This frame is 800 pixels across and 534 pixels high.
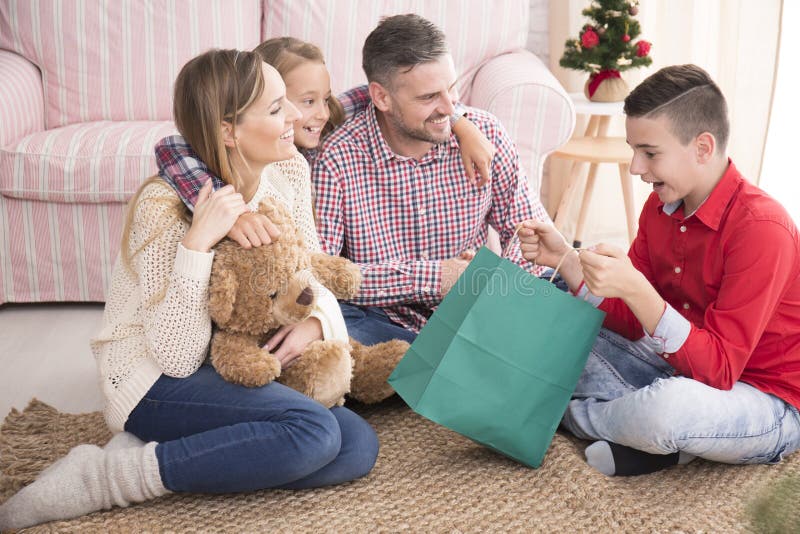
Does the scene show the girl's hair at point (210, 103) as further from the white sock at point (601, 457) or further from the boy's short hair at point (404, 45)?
the white sock at point (601, 457)

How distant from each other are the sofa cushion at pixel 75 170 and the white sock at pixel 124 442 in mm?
1119

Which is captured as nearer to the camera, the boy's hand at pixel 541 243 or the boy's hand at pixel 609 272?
the boy's hand at pixel 609 272

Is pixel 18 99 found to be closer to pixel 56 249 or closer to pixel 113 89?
pixel 113 89

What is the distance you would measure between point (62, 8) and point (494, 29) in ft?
4.77

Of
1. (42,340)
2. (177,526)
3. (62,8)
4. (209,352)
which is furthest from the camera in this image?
(62,8)

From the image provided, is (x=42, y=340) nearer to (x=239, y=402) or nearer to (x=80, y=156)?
(x=80, y=156)

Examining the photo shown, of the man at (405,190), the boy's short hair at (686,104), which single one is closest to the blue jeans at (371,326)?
the man at (405,190)

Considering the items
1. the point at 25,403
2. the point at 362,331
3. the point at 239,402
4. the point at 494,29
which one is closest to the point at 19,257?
the point at 25,403

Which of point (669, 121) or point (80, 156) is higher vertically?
point (669, 121)

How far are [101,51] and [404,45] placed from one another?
1438 mm

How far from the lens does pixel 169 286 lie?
1.40 metres

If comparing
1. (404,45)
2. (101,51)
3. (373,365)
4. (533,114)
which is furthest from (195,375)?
(101,51)

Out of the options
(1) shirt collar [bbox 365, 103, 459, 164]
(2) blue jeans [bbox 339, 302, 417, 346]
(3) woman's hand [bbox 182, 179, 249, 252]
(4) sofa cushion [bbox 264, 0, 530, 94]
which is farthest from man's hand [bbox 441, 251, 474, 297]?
(4) sofa cushion [bbox 264, 0, 530, 94]

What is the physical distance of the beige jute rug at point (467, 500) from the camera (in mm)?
1372
